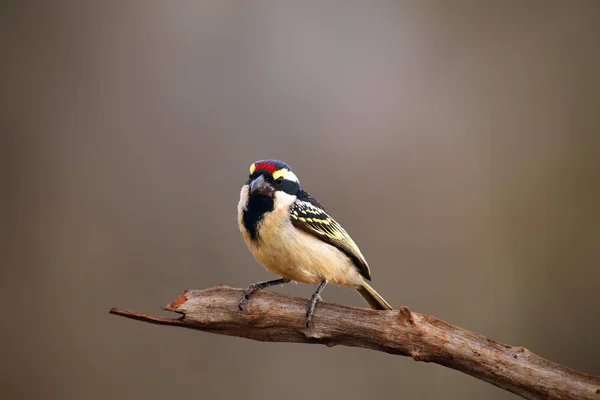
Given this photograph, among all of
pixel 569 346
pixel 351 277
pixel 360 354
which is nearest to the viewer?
pixel 351 277

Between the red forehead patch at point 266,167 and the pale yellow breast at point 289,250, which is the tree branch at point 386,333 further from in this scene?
the red forehead patch at point 266,167

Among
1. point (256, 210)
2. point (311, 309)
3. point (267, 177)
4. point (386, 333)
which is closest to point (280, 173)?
point (267, 177)

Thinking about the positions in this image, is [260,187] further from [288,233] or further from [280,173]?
[288,233]

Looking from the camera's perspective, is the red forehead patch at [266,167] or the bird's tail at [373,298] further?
the bird's tail at [373,298]

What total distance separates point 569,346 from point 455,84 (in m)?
1.44

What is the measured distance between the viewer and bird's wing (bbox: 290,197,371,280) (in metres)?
2.28

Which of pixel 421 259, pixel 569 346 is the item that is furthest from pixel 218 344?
pixel 569 346

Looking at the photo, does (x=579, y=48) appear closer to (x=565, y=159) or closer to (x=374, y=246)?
(x=565, y=159)

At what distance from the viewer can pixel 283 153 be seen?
125 inches

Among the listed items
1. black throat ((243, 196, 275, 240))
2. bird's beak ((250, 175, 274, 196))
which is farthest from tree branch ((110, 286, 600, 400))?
bird's beak ((250, 175, 274, 196))

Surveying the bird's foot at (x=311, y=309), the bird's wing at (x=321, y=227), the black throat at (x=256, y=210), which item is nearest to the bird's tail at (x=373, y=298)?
the bird's wing at (x=321, y=227)

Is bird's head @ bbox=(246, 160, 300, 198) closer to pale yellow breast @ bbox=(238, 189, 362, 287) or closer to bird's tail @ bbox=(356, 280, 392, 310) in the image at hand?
pale yellow breast @ bbox=(238, 189, 362, 287)

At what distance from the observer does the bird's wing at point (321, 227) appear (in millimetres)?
2277

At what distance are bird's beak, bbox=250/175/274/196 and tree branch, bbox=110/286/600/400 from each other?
0.38 m
